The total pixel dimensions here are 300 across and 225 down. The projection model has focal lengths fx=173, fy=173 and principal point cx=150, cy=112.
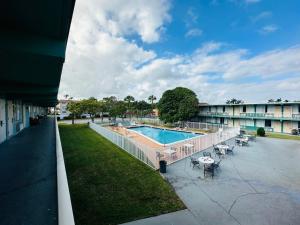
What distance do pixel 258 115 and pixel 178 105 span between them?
13402mm

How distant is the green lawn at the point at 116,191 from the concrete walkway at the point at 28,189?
2.53 ft

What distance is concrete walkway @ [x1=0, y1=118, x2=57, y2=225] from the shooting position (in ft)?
15.5

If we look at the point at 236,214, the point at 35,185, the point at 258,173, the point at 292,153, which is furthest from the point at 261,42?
the point at 35,185

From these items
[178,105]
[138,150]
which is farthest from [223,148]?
[178,105]

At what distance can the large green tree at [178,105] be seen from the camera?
3030 centimetres

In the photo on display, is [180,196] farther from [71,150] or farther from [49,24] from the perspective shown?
[71,150]

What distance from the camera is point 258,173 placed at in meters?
8.79


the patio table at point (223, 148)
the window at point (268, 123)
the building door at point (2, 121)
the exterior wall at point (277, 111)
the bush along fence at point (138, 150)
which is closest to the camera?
the bush along fence at point (138, 150)

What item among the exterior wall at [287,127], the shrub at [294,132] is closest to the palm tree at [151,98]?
the exterior wall at [287,127]

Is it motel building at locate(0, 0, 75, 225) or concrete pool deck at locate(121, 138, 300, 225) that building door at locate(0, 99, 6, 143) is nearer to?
motel building at locate(0, 0, 75, 225)

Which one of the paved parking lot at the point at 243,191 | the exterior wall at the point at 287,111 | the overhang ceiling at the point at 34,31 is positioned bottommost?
the paved parking lot at the point at 243,191

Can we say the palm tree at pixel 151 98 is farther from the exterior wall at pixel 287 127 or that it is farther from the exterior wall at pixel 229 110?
the exterior wall at pixel 287 127

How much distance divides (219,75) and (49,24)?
3713cm

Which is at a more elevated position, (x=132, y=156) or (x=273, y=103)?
(x=273, y=103)
